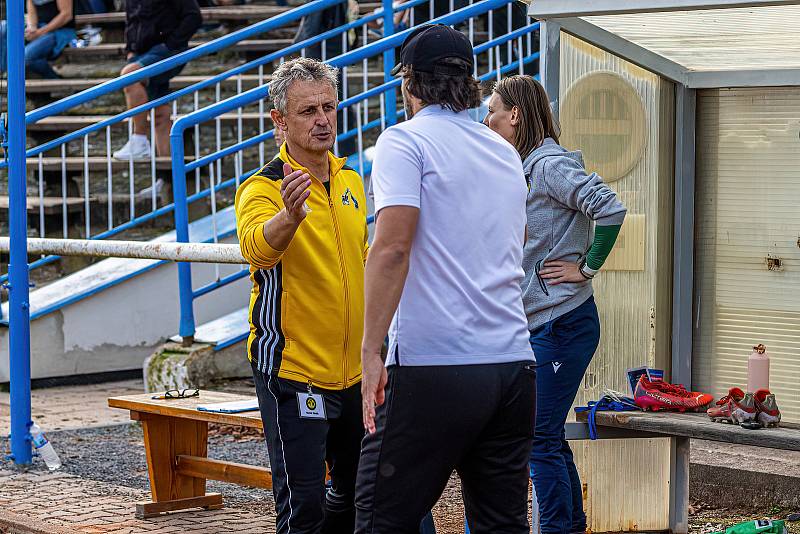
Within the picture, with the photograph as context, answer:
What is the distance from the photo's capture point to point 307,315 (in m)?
4.26

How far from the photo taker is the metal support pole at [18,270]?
701cm

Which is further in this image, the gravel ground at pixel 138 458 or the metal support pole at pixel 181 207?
the metal support pole at pixel 181 207

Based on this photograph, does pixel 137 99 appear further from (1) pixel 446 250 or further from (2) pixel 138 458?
(1) pixel 446 250

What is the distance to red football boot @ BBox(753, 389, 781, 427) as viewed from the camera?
4.96 metres

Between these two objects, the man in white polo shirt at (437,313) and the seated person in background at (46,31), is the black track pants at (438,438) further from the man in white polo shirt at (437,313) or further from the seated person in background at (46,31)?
the seated person in background at (46,31)

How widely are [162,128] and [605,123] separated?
6.20m

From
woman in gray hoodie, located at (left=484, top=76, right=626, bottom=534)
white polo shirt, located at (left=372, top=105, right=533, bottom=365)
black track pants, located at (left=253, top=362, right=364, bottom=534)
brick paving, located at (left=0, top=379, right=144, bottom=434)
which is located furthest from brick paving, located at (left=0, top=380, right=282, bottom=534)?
white polo shirt, located at (left=372, top=105, right=533, bottom=365)

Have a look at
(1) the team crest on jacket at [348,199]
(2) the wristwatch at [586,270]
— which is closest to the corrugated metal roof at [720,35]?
(2) the wristwatch at [586,270]

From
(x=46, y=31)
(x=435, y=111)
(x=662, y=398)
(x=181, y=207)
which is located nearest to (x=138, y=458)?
(x=181, y=207)

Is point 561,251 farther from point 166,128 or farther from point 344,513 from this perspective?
point 166,128

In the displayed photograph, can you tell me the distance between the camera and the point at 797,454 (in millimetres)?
6371

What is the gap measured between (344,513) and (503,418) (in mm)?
1062

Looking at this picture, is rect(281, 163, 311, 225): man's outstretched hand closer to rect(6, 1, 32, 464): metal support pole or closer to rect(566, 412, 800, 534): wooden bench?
rect(566, 412, 800, 534): wooden bench

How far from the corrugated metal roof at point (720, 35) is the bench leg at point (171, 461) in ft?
8.47
